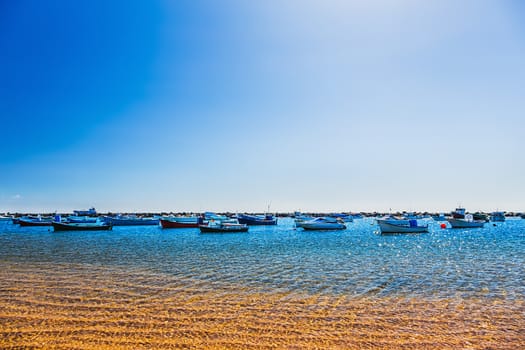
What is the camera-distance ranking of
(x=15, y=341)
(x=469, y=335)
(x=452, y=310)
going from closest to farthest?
(x=15, y=341) < (x=469, y=335) < (x=452, y=310)

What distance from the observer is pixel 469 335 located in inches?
307

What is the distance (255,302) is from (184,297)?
8.33 ft

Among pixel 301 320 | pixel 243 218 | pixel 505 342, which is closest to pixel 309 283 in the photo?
pixel 301 320

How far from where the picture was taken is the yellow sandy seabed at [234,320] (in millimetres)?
7211

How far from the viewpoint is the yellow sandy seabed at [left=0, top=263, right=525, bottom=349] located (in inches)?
284

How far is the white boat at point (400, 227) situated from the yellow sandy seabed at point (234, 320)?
144 ft

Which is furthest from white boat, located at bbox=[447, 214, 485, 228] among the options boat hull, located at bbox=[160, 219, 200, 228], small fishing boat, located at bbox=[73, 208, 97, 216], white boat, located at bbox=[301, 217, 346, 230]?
small fishing boat, located at bbox=[73, 208, 97, 216]

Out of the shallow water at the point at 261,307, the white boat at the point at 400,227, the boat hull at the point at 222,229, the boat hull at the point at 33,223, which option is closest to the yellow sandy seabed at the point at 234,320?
the shallow water at the point at 261,307

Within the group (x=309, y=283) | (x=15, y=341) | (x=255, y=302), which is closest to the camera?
(x=15, y=341)

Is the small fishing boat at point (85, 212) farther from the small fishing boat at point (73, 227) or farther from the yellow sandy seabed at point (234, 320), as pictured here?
the yellow sandy seabed at point (234, 320)

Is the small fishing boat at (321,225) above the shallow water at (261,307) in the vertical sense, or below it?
below

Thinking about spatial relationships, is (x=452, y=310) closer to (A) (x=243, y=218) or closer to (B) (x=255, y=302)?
(B) (x=255, y=302)

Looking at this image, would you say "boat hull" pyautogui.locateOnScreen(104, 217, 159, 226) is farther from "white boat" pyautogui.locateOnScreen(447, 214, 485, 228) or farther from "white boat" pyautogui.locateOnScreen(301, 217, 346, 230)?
"white boat" pyautogui.locateOnScreen(447, 214, 485, 228)

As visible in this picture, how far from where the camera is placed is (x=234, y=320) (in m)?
8.80
